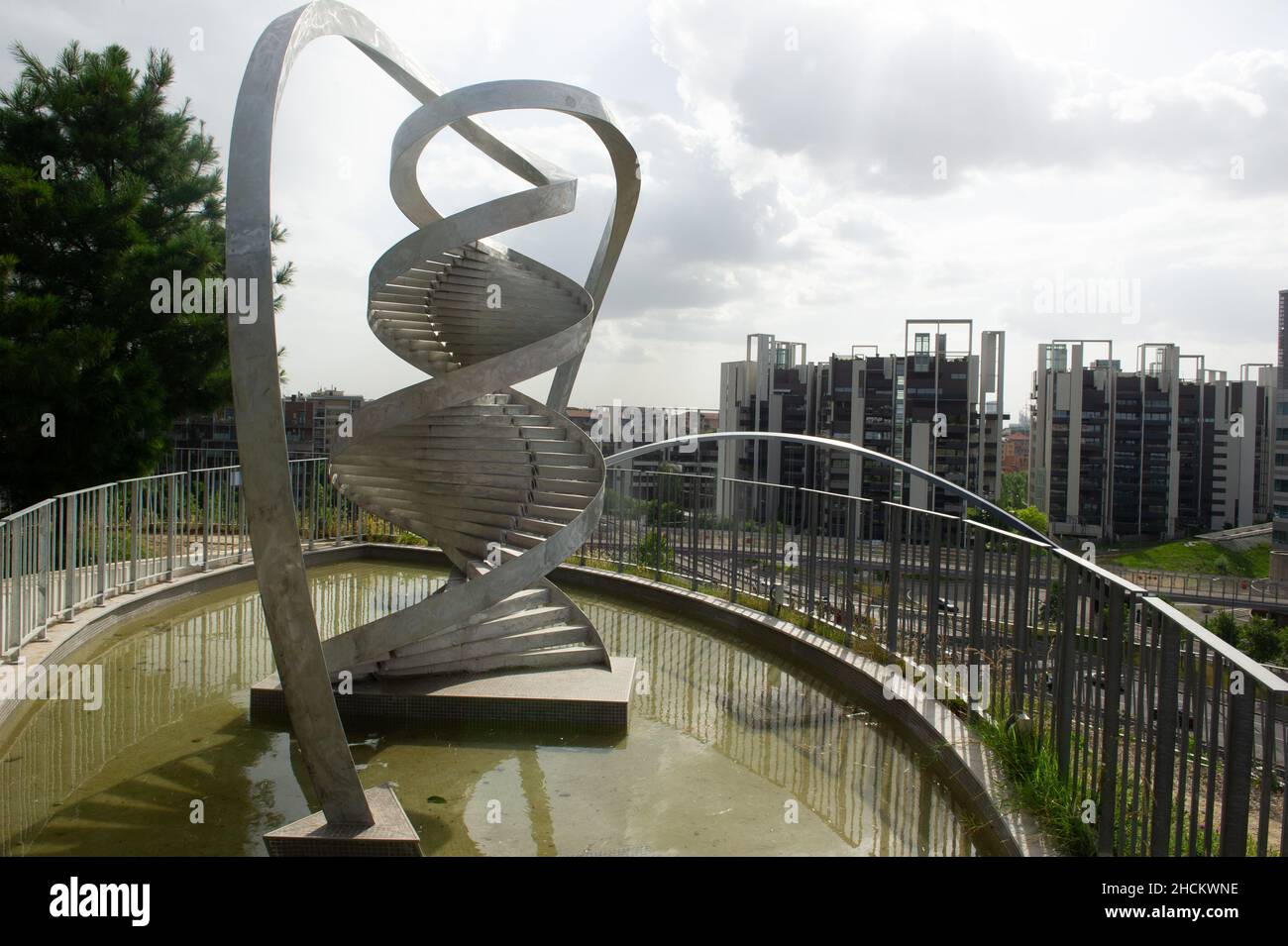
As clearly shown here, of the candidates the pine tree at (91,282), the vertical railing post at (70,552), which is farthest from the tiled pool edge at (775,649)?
the pine tree at (91,282)

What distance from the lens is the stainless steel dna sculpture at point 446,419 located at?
3707 millimetres

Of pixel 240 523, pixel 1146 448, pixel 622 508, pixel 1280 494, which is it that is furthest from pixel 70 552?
pixel 1146 448

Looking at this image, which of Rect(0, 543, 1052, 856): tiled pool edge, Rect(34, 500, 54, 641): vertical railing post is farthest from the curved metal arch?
Rect(34, 500, 54, 641): vertical railing post

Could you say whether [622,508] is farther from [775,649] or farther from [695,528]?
[775,649]

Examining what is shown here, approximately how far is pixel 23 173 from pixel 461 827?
10.6m

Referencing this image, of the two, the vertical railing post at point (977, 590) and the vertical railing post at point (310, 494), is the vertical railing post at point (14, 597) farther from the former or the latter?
the vertical railing post at point (977, 590)

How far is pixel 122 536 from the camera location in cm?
843

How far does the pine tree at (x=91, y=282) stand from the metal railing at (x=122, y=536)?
77.7 inches

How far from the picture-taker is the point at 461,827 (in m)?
4.13

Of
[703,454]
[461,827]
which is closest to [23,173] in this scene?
[461,827]

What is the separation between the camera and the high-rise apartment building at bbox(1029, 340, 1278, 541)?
52.9 metres

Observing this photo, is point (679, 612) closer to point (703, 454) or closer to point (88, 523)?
point (88, 523)

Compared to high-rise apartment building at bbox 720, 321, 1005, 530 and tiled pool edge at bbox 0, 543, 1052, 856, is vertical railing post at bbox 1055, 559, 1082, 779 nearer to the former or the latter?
tiled pool edge at bbox 0, 543, 1052, 856
